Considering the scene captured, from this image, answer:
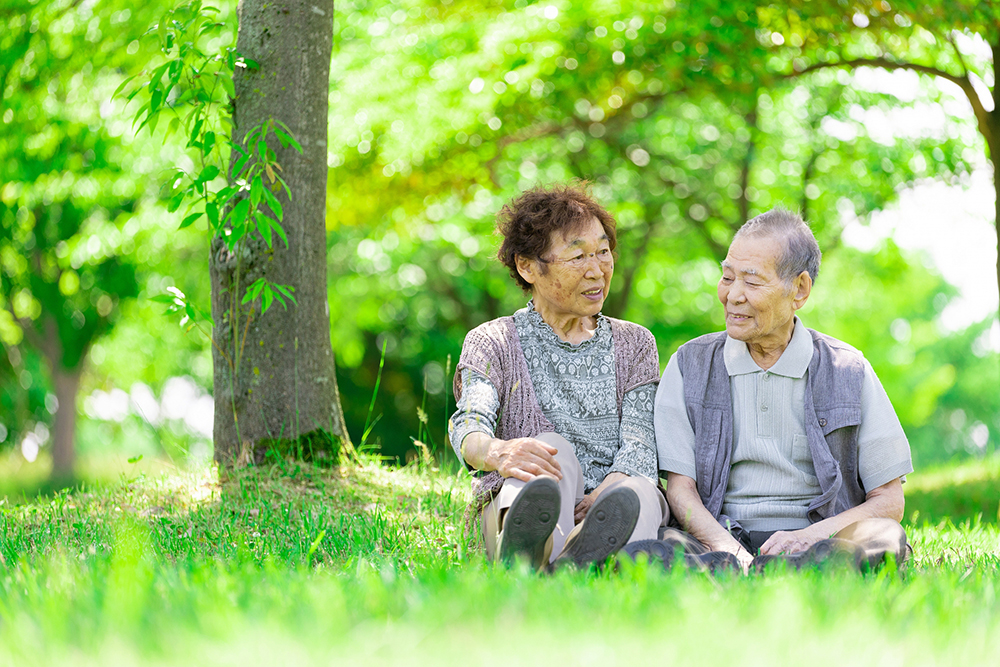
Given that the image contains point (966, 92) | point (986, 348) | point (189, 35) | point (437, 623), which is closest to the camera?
point (437, 623)

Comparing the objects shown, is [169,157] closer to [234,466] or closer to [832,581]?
[234,466]

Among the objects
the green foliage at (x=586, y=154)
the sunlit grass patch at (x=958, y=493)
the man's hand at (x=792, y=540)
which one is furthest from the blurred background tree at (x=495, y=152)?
the sunlit grass patch at (x=958, y=493)

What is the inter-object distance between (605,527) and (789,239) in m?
1.37

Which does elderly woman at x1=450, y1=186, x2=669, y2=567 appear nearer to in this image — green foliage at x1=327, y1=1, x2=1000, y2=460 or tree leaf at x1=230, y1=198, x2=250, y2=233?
green foliage at x1=327, y1=1, x2=1000, y2=460

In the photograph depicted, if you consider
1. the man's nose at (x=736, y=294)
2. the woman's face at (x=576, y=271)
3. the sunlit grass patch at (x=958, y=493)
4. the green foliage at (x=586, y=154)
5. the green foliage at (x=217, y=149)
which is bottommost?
the sunlit grass patch at (x=958, y=493)

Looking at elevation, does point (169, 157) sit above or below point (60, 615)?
above

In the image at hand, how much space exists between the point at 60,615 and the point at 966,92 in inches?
313

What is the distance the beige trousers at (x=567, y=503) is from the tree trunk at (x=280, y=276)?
1.80 m

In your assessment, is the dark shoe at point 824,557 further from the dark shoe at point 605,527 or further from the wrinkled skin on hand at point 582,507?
the wrinkled skin on hand at point 582,507

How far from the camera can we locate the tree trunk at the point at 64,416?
15.9 m

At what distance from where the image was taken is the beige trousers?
308 centimetres

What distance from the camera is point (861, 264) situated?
15141 mm

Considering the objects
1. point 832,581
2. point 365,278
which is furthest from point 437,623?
point 365,278

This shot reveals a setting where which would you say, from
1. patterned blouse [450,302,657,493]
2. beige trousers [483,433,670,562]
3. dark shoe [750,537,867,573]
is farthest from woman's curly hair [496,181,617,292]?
dark shoe [750,537,867,573]
